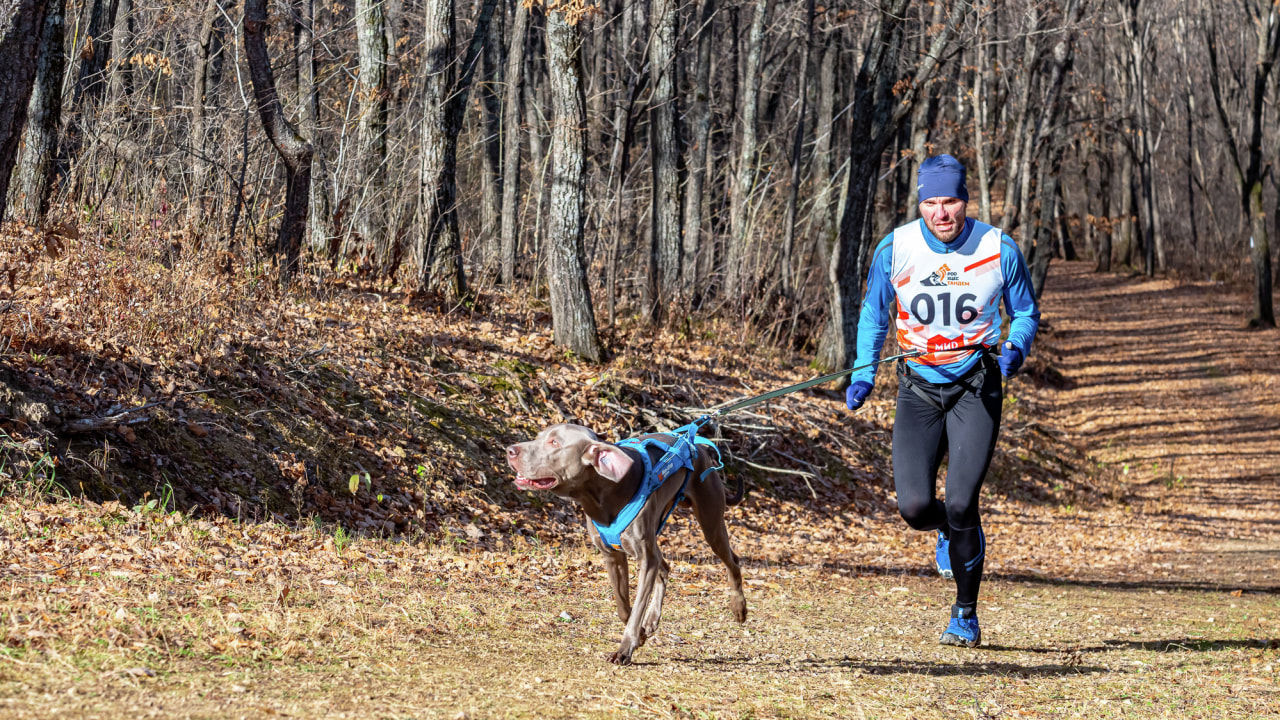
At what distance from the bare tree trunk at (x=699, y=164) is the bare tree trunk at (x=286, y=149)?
5616mm

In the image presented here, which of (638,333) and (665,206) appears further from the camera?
(665,206)

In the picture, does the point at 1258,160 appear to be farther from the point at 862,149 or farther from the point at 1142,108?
the point at 862,149

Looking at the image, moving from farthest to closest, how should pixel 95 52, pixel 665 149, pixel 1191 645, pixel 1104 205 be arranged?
1. pixel 1104 205
2. pixel 665 149
3. pixel 95 52
4. pixel 1191 645

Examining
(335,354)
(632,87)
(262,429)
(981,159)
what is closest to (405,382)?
(335,354)

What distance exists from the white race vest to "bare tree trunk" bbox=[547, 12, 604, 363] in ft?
20.8

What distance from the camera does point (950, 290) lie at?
5570mm

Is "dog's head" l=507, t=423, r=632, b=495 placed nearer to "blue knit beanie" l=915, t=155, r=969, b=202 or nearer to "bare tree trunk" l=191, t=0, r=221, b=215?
"blue knit beanie" l=915, t=155, r=969, b=202

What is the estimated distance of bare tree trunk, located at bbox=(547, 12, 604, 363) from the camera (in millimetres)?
11516

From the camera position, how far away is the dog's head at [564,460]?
177 inches

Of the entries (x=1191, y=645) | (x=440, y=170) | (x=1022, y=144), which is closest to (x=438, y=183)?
(x=440, y=170)

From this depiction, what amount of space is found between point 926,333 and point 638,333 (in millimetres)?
7926

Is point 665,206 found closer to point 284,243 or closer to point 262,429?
point 284,243

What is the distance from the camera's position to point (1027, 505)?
13539 mm

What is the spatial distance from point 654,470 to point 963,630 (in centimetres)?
226
